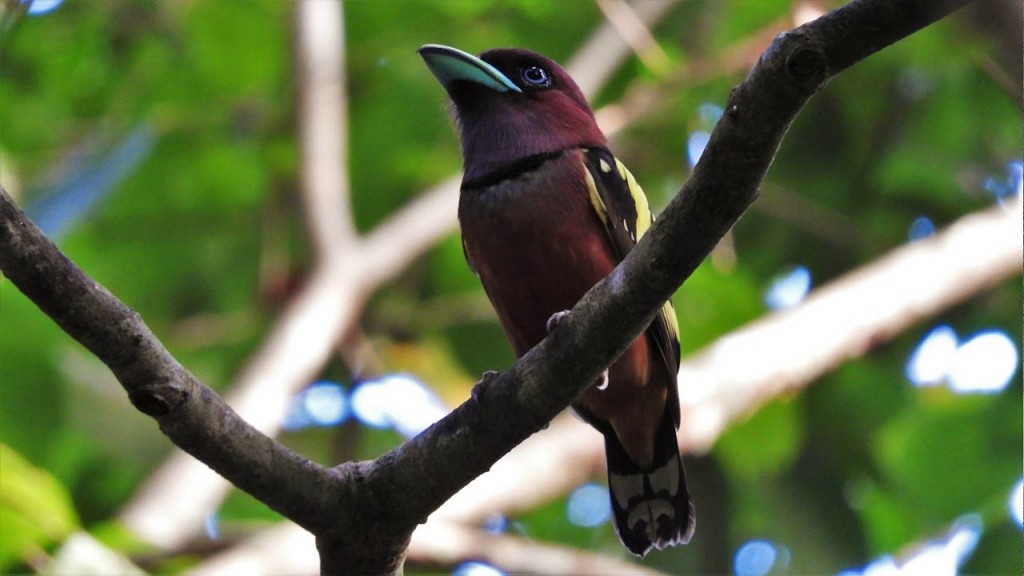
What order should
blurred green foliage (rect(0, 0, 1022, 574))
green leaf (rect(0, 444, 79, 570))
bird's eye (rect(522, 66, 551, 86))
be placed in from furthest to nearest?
blurred green foliage (rect(0, 0, 1022, 574)) < bird's eye (rect(522, 66, 551, 86)) < green leaf (rect(0, 444, 79, 570))

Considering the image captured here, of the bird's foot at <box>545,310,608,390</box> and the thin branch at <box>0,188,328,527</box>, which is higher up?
the bird's foot at <box>545,310,608,390</box>

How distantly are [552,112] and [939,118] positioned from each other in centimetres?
346

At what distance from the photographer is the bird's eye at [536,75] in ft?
14.9

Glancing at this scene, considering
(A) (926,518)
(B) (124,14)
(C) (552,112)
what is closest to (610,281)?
(C) (552,112)

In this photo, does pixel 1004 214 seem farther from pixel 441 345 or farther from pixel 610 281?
pixel 610 281

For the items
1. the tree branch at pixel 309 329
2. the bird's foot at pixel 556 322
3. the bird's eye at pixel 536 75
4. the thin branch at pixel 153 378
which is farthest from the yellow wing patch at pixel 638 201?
the tree branch at pixel 309 329

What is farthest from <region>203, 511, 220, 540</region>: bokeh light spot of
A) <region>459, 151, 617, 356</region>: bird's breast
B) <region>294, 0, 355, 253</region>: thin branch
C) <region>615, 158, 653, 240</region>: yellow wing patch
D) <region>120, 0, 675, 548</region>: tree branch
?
<region>615, 158, 653, 240</region>: yellow wing patch

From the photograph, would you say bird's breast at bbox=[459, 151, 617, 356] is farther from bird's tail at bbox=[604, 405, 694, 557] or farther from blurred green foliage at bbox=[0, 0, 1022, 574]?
blurred green foliage at bbox=[0, 0, 1022, 574]

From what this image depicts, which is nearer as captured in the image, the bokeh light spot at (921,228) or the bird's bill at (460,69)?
the bird's bill at (460,69)

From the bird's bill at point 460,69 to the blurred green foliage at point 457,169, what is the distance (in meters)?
2.22

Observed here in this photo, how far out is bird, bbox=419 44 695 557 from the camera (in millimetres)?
3973

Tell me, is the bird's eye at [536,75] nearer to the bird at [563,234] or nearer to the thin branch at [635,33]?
the bird at [563,234]

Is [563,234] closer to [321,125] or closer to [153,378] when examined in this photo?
[153,378]

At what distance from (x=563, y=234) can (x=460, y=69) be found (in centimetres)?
72
